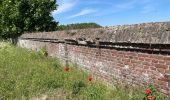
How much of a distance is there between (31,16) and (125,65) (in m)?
17.6

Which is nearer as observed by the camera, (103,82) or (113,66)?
(113,66)

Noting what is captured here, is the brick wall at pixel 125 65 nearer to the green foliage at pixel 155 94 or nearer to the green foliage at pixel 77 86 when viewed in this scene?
the green foliage at pixel 155 94

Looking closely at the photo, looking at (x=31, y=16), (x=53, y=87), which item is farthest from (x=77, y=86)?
(x=31, y=16)

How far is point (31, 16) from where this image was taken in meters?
22.5

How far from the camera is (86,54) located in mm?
8008

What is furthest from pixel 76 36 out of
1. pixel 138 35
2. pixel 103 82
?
pixel 138 35

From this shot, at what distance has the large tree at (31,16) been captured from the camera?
22.2 metres

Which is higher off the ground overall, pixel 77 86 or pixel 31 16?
pixel 31 16

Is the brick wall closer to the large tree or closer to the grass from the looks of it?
the grass

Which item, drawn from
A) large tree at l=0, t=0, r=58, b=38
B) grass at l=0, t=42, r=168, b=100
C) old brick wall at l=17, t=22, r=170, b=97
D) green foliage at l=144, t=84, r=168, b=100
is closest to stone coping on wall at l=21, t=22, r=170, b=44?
old brick wall at l=17, t=22, r=170, b=97

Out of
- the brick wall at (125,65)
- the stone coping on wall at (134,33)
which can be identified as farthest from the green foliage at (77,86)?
the stone coping on wall at (134,33)

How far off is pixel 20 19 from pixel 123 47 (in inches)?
704

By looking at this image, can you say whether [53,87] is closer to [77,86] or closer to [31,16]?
[77,86]

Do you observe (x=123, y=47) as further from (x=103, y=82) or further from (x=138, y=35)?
(x=103, y=82)
